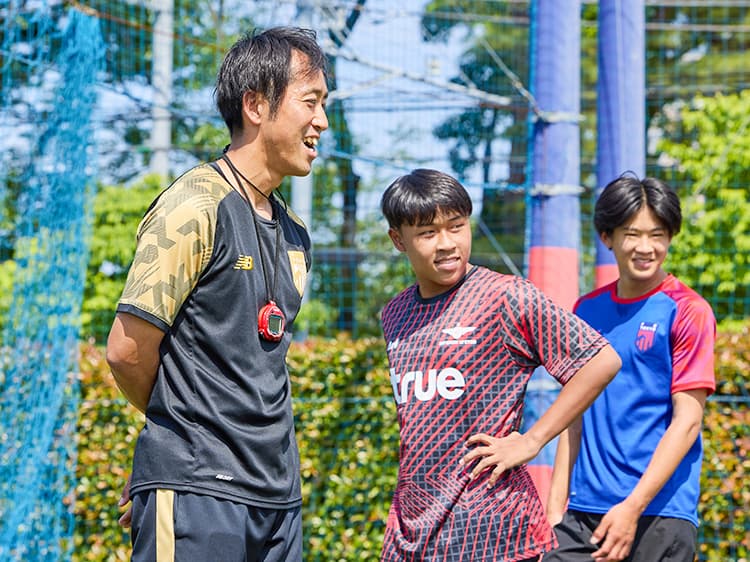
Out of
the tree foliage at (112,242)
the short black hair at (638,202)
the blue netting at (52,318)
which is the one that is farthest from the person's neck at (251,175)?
the tree foliage at (112,242)

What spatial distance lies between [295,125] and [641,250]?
1283 mm

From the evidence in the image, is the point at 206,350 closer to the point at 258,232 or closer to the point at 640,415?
the point at 258,232

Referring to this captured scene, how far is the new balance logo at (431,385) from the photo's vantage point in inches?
103

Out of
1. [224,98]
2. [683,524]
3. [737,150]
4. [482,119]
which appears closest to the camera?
[224,98]

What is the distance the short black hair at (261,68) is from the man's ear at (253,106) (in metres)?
0.01

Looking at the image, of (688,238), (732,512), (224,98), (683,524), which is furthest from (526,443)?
(688,238)

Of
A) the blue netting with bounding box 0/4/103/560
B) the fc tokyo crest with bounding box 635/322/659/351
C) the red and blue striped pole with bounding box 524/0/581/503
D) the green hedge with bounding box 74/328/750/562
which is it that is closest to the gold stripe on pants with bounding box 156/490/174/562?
the fc tokyo crest with bounding box 635/322/659/351

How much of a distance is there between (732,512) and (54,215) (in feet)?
12.6

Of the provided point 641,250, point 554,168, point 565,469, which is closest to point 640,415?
point 565,469

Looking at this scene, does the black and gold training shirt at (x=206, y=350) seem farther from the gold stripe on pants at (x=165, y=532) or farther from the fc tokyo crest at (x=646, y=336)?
the fc tokyo crest at (x=646, y=336)

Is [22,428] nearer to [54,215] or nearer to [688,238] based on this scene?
[54,215]

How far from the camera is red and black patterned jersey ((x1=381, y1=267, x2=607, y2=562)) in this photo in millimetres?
2533

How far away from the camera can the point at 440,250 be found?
2.74 metres

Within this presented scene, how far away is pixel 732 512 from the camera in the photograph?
4.96m
